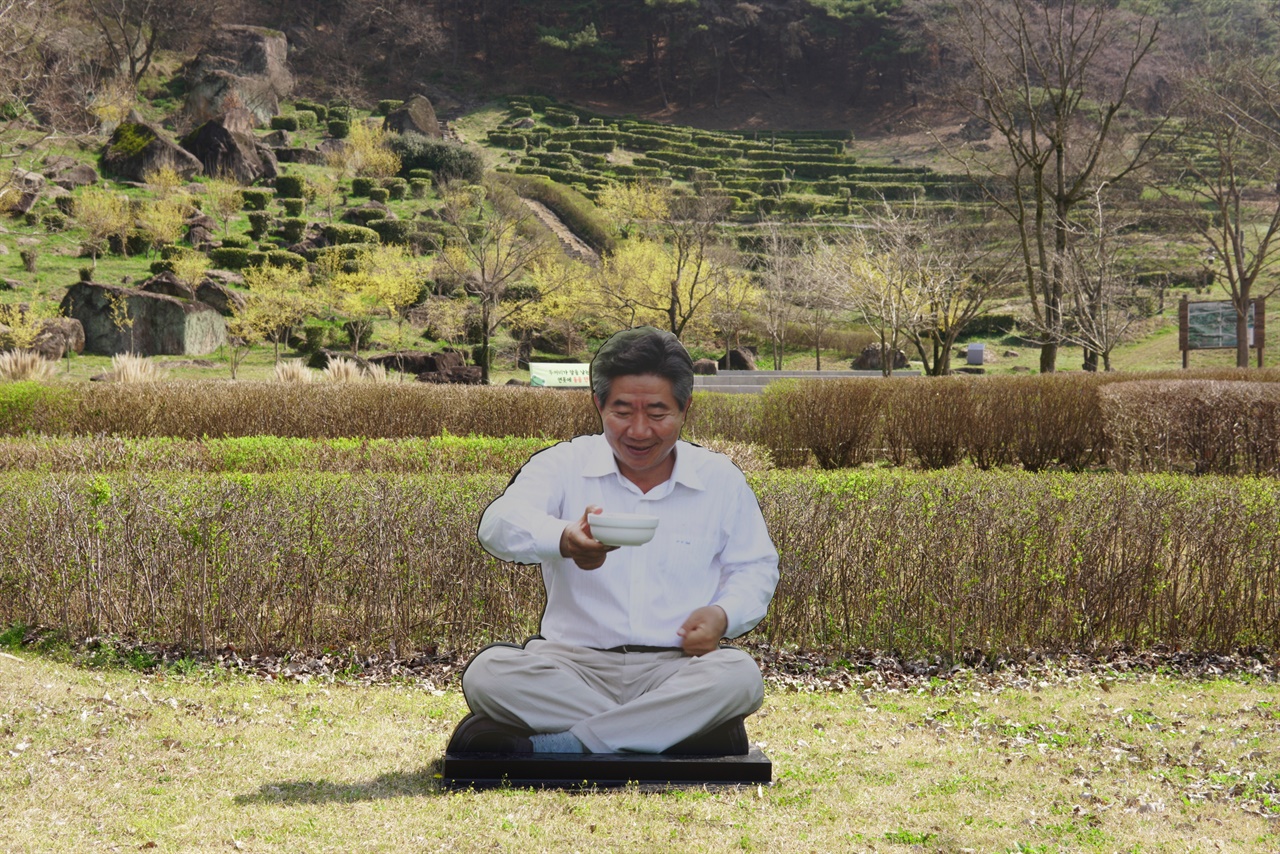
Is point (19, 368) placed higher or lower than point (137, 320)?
lower

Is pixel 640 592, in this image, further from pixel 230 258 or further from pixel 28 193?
pixel 28 193

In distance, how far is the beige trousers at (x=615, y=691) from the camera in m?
2.43

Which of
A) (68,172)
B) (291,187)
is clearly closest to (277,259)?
(291,187)

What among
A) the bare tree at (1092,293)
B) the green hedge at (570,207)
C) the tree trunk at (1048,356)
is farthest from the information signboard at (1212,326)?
the green hedge at (570,207)

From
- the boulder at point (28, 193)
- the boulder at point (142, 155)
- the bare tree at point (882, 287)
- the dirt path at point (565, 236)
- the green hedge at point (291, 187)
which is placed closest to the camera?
the bare tree at point (882, 287)

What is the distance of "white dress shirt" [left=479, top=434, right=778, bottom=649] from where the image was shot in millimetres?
2410

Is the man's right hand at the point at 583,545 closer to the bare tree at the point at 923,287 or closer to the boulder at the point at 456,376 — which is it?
the bare tree at the point at 923,287

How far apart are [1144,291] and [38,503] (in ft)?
135

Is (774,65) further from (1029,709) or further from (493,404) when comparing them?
(1029,709)

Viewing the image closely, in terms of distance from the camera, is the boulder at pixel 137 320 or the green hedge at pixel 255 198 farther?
the green hedge at pixel 255 198

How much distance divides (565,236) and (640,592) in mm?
48575

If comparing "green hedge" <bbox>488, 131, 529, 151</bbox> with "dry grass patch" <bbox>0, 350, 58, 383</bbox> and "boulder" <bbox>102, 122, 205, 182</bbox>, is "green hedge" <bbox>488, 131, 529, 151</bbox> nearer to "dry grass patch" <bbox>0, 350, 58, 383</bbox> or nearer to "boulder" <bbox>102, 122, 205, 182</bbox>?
"boulder" <bbox>102, 122, 205, 182</bbox>

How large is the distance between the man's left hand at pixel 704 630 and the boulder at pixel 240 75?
6567cm

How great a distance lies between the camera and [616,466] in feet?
8.15
